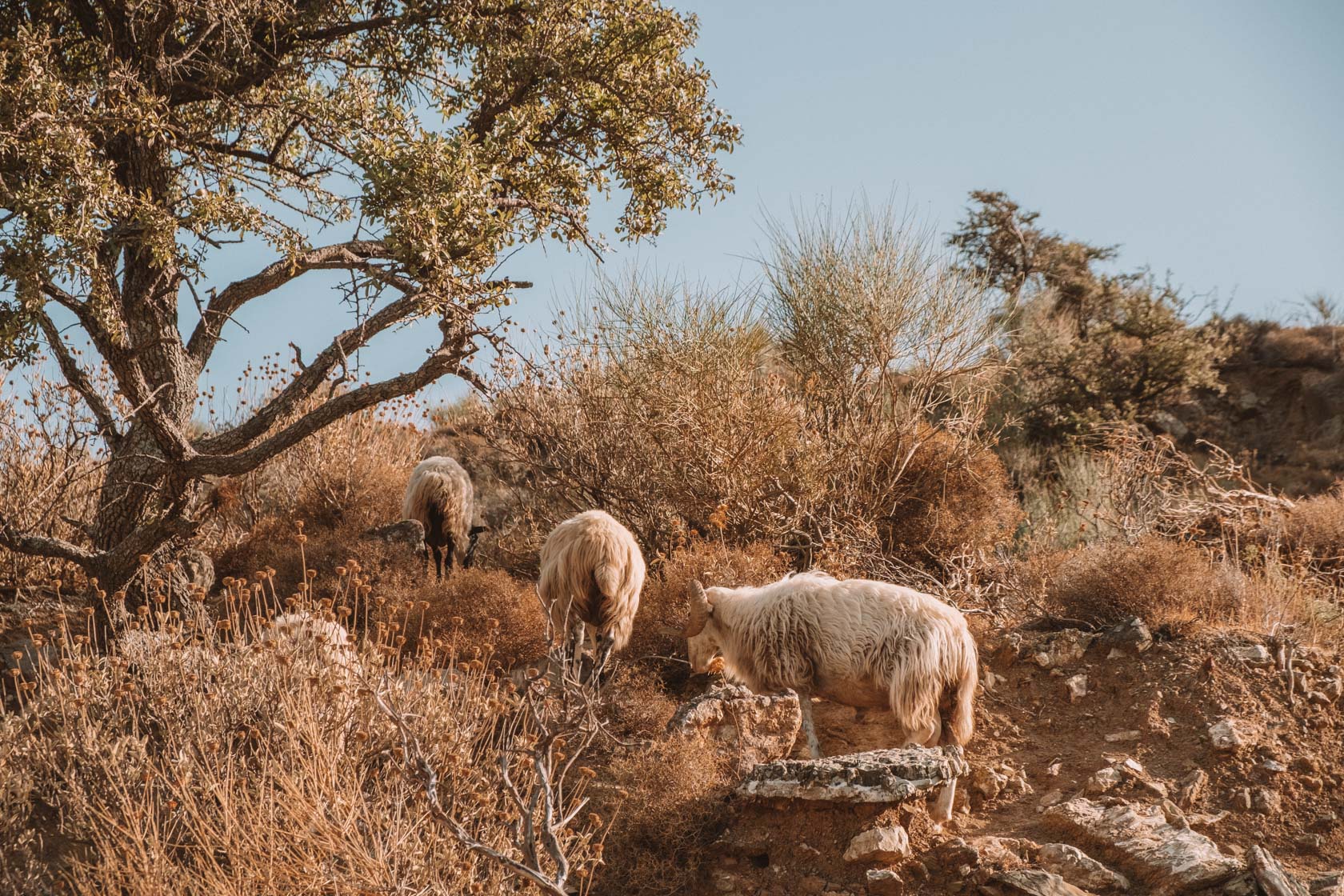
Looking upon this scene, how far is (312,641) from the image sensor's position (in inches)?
212

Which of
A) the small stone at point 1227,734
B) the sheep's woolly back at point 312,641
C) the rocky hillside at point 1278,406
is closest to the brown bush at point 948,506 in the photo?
the small stone at point 1227,734

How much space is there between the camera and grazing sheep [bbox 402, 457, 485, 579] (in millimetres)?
10820

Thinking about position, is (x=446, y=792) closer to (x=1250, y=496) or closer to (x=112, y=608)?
(x=112, y=608)

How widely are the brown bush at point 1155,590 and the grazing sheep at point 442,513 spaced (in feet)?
19.8

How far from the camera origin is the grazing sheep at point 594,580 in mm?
7332

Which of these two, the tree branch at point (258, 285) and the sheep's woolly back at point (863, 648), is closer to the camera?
the sheep's woolly back at point (863, 648)

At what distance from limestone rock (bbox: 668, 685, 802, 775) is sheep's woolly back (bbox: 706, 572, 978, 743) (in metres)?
0.25

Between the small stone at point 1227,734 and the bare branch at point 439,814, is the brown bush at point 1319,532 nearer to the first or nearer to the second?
the small stone at point 1227,734

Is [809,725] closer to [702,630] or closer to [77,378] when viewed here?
[702,630]

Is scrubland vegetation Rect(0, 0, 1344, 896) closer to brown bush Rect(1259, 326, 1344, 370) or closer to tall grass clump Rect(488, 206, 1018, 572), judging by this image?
tall grass clump Rect(488, 206, 1018, 572)

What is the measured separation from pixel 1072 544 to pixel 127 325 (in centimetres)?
1032

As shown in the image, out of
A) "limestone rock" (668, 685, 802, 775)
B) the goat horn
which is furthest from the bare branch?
the goat horn

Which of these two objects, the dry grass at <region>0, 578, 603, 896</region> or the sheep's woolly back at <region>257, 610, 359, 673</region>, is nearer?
the dry grass at <region>0, 578, 603, 896</region>

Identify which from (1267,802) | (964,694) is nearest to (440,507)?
(964,694)
